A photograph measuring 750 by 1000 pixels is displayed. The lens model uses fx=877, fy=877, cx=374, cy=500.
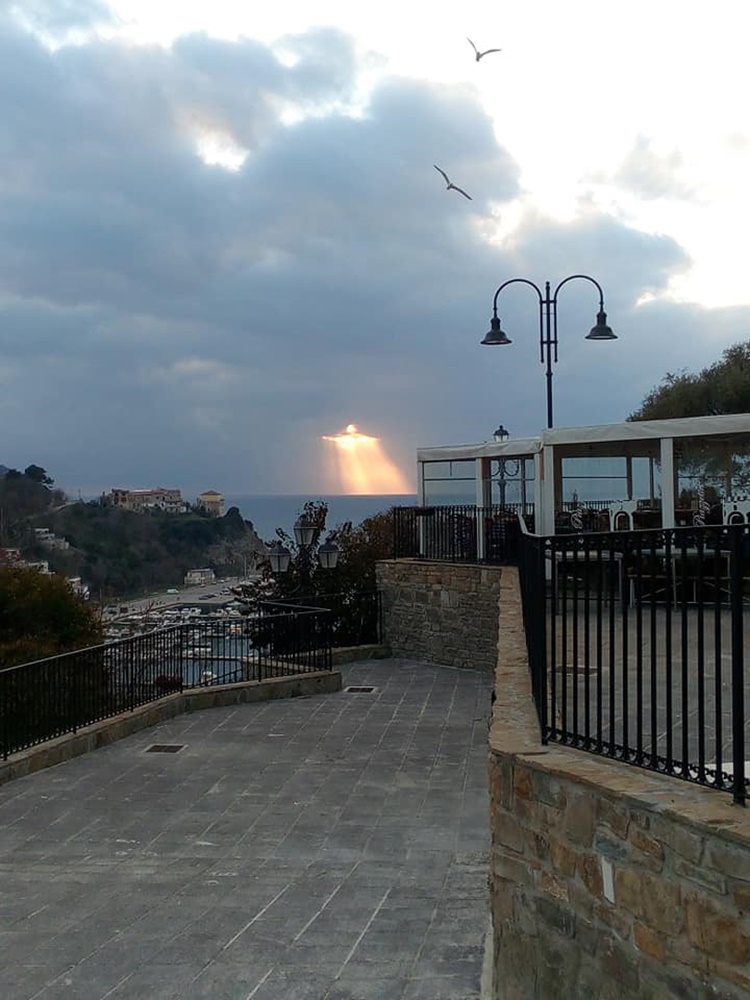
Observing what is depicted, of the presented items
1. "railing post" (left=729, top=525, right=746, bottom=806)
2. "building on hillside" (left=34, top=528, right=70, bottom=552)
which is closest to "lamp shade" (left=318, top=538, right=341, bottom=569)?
"railing post" (left=729, top=525, right=746, bottom=806)

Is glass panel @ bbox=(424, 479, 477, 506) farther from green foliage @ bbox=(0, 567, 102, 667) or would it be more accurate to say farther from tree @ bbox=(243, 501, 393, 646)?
green foliage @ bbox=(0, 567, 102, 667)

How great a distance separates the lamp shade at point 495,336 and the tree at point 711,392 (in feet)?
33.7

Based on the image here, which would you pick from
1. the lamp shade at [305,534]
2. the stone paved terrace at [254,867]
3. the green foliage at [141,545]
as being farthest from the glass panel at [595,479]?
the green foliage at [141,545]

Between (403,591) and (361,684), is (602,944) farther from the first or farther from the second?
(403,591)

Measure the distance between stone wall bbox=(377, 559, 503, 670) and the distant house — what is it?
3649 centimetres

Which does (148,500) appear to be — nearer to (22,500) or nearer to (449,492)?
(22,500)

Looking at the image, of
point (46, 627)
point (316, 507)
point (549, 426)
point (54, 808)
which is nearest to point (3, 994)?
point (54, 808)

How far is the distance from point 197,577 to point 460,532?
39.0 meters

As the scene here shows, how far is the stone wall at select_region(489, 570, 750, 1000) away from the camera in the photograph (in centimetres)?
272

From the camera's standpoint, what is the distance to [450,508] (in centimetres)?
1669

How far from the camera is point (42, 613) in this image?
19266 mm

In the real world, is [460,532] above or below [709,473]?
below

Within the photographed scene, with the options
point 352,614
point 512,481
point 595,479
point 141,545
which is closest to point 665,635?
point 595,479

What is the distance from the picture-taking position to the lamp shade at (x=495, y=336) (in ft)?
51.6
